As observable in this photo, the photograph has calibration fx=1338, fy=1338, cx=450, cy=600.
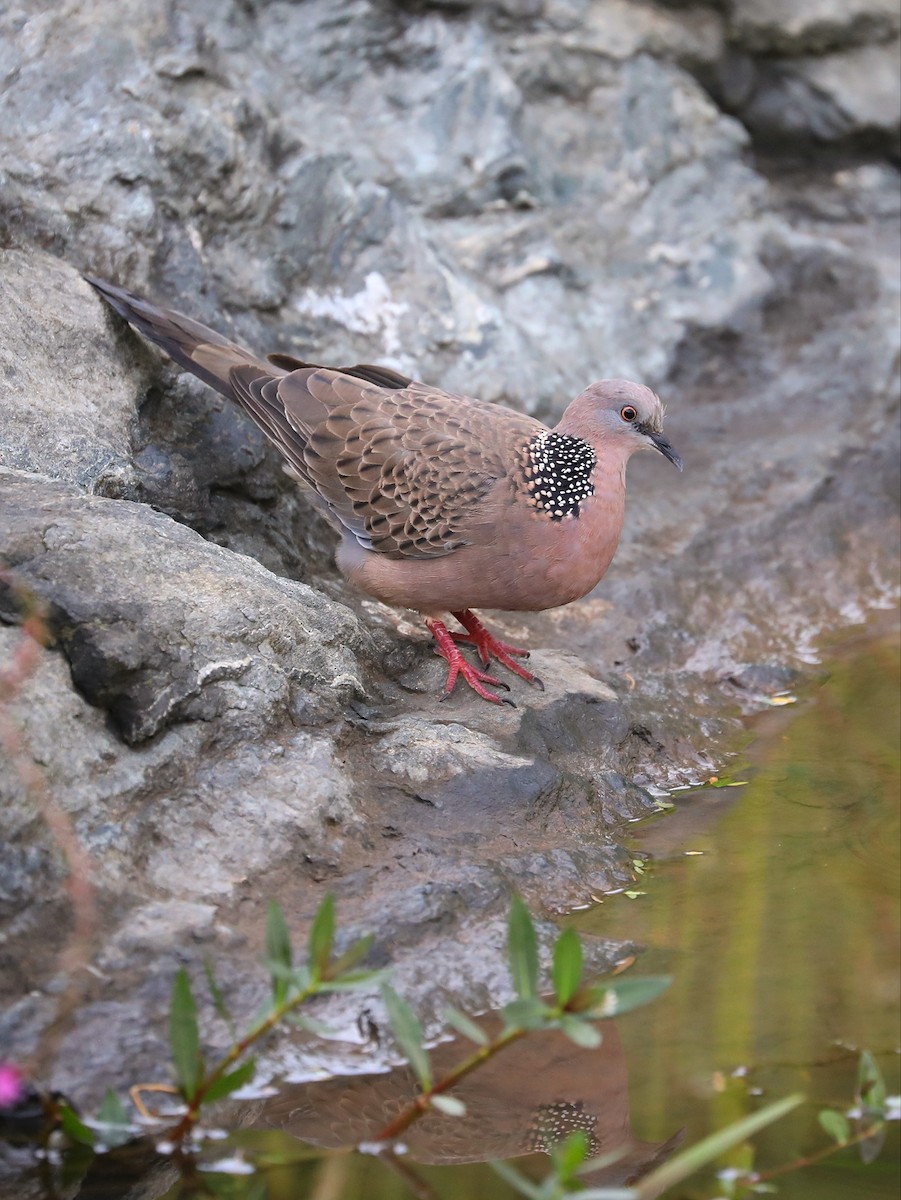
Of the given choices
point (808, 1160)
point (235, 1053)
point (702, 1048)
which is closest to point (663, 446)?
point (702, 1048)

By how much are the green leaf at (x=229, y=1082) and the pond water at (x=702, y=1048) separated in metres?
0.21

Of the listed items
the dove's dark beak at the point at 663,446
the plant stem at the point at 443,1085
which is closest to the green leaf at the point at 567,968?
the plant stem at the point at 443,1085

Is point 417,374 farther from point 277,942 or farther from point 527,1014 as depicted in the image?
point 527,1014

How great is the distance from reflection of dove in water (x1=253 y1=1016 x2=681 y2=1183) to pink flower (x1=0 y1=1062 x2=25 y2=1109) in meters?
0.51

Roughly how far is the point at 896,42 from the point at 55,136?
479cm

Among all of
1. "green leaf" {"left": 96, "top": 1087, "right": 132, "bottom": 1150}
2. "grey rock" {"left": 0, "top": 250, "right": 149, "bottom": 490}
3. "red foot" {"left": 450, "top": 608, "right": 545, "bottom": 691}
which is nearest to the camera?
"green leaf" {"left": 96, "top": 1087, "right": 132, "bottom": 1150}

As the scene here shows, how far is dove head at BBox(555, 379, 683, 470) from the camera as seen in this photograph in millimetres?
4719

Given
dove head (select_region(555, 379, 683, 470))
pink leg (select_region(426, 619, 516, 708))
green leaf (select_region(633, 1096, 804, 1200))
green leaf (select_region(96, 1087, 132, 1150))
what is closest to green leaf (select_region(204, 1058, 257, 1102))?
green leaf (select_region(96, 1087, 132, 1150))

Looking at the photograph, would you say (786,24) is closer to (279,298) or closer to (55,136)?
(279,298)

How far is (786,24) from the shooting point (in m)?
7.39

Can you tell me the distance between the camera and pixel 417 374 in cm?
619

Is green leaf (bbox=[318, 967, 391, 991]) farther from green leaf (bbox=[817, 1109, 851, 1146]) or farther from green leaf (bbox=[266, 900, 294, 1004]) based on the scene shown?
green leaf (bbox=[817, 1109, 851, 1146])

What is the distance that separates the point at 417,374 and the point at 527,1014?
13.6 feet

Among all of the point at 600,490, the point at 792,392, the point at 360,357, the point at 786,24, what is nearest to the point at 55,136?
the point at 360,357
